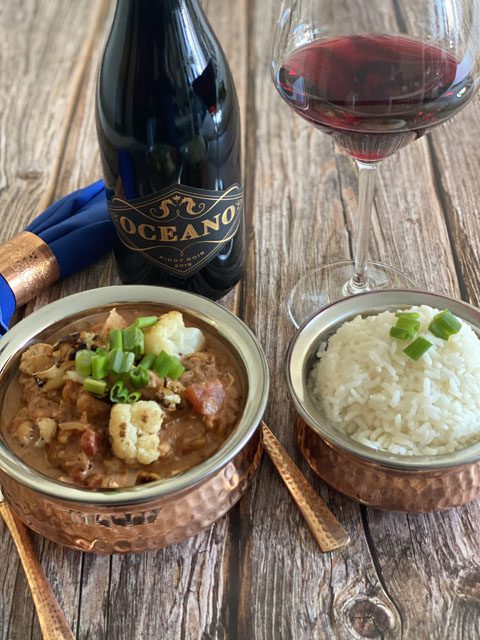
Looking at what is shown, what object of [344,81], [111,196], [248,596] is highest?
[344,81]

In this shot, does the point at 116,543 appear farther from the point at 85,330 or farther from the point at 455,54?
the point at 455,54

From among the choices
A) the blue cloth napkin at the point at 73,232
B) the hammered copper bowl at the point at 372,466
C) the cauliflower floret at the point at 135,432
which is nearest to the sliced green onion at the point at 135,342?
the cauliflower floret at the point at 135,432

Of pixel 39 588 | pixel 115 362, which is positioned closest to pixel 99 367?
pixel 115 362

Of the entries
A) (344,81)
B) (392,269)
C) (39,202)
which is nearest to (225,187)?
(344,81)

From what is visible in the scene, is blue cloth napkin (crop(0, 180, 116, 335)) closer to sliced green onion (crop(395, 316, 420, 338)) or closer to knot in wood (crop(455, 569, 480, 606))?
sliced green onion (crop(395, 316, 420, 338))

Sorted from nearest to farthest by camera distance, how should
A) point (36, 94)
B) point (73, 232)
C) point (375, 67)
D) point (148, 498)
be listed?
point (148, 498)
point (375, 67)
point (73, 232)
point (36, 94)

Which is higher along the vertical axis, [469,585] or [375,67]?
[375,67]

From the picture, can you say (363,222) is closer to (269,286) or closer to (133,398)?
(269,286)
